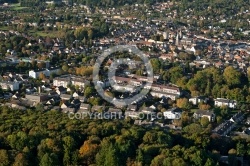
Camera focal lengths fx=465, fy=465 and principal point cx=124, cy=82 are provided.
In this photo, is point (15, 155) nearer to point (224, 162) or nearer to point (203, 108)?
point (224, 162)

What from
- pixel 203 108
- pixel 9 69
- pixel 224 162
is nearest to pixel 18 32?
pixel 9 69

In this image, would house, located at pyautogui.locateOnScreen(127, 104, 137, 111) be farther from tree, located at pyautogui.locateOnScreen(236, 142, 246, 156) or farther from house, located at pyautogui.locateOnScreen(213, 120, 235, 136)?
tree, located at pyautogui.locateOnScreen(236, 142, 246, 156)

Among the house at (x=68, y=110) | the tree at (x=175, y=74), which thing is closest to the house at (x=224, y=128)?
the house at (x=68, y=110)

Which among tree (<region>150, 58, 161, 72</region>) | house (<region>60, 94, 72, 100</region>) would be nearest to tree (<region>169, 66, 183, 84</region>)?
tree (<region>150, 58, 161, 72</region>)

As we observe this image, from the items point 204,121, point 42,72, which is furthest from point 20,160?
point 42,72

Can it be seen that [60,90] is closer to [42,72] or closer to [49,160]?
[42,72]

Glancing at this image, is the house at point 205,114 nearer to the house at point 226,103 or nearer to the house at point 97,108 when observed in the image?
the house at point 226,103

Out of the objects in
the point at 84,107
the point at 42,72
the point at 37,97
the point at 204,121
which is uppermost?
the point at 42,72
